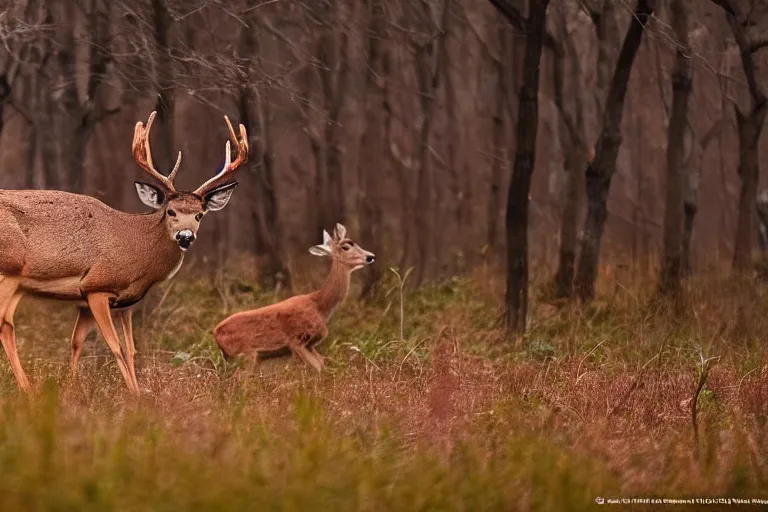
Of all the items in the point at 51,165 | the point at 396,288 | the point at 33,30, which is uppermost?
the point at 33,30

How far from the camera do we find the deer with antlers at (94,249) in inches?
368

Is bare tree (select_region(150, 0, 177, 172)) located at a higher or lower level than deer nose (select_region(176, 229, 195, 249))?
higher

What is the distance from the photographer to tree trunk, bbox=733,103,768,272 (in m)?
17.0

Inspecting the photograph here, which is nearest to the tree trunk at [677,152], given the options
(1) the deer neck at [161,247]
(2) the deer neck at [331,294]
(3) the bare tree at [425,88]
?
(3) the bare tree at [425,88]

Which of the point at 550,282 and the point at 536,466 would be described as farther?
the point at 550,282

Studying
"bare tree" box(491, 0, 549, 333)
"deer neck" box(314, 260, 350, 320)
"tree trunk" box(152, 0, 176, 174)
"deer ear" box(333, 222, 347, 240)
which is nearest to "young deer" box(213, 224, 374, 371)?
"deer neck" box(314, 260, 350, 320)

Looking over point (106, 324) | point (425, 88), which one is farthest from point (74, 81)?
point (425, 88)

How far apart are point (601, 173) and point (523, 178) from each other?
2.08 metres

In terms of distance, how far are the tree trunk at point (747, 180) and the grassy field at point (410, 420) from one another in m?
3.42

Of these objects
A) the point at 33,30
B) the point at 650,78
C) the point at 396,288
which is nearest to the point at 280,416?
the point at 33,30

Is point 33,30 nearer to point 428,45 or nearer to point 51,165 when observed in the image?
point 51,165

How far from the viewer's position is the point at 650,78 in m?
26.6

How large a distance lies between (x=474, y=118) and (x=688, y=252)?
11.8 m

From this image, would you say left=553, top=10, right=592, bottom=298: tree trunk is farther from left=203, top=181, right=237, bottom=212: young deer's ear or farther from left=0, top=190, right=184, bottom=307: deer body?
left=0, top=190, right=184, bottom=307: deer body
